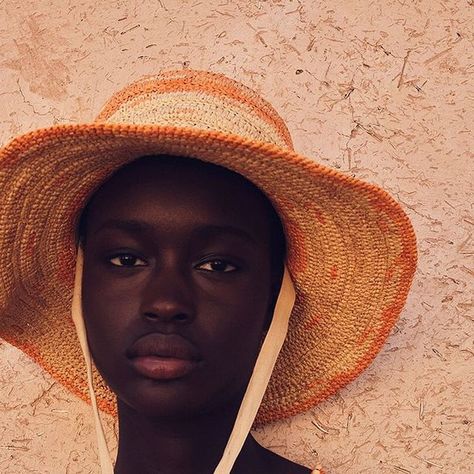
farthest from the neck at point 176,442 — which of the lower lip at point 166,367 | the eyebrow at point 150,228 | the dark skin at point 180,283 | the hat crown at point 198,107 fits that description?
the hat crown at point 198,107

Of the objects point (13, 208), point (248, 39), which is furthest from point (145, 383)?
point (248, 39)

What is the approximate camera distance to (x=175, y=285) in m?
1.13

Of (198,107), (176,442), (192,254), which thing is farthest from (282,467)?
(198,107)

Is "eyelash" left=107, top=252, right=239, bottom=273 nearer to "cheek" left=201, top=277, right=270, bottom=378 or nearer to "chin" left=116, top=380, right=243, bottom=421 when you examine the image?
"cheek" left=201, top=277, right=270, bottom=378

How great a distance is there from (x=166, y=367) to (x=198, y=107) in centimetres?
34

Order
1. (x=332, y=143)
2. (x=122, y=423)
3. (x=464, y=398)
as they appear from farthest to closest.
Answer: (x=332, y=143)
(x=464, y=398)
(x=122, y=423)

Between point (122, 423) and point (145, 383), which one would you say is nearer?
point (145, 383)

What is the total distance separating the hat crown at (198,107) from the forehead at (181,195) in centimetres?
6

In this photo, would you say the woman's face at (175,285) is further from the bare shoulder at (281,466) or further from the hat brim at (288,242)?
the bare shoulder at (281,466)

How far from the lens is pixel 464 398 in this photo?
1.50 metres

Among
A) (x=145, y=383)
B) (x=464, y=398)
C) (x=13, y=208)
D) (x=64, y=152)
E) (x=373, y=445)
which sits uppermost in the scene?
(x=64, y=152)

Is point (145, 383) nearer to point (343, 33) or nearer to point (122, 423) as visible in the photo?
point (122, 423)

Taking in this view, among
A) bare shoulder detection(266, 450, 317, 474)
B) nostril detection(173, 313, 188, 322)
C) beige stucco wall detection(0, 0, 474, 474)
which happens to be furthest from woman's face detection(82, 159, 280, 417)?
beige stucco wall detection(0, 0, 474, 474)

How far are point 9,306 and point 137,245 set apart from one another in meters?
0.27
